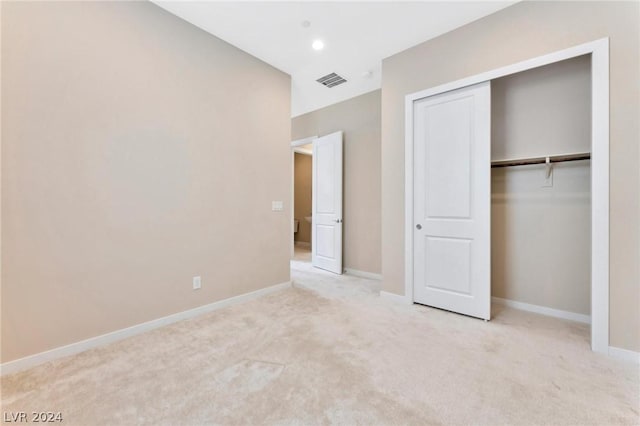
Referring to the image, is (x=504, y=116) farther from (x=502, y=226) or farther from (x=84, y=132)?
(x=84, y=132)

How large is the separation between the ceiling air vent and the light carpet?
3124mm

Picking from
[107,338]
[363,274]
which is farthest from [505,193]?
[107,338]

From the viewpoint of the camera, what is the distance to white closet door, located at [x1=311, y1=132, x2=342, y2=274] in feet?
14.9

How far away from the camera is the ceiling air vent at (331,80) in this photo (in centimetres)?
373

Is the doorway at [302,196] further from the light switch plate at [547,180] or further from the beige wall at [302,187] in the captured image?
the light switch plate at [547,180]

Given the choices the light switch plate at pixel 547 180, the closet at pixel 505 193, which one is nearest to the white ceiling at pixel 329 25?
the closet at pixel 505 193

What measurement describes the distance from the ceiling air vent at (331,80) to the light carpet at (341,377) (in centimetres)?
312

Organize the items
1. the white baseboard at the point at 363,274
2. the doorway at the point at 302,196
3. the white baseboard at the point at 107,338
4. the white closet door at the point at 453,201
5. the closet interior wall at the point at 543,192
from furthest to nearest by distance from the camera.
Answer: the doorway at the point at 302,196
the white baseboard at the point at 363,274
the white closet door at the point at 453,201
the closet interior wall at the point at 543,192
the white baseboard at the point at 107,338

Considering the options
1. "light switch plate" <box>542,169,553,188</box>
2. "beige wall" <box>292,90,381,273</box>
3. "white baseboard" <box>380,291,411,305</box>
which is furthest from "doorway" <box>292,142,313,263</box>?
"light switch plate" <box>542,169,553,188</box>

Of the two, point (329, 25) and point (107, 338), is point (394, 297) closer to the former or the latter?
point (107, 338)

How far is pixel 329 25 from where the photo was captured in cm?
271

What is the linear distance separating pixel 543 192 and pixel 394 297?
188 cm

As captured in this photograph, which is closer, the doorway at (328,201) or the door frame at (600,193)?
the door frame at (600,193)

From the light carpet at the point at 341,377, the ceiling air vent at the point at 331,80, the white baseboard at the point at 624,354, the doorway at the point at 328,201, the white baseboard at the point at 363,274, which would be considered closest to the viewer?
the light carpet at the point at 341,377
